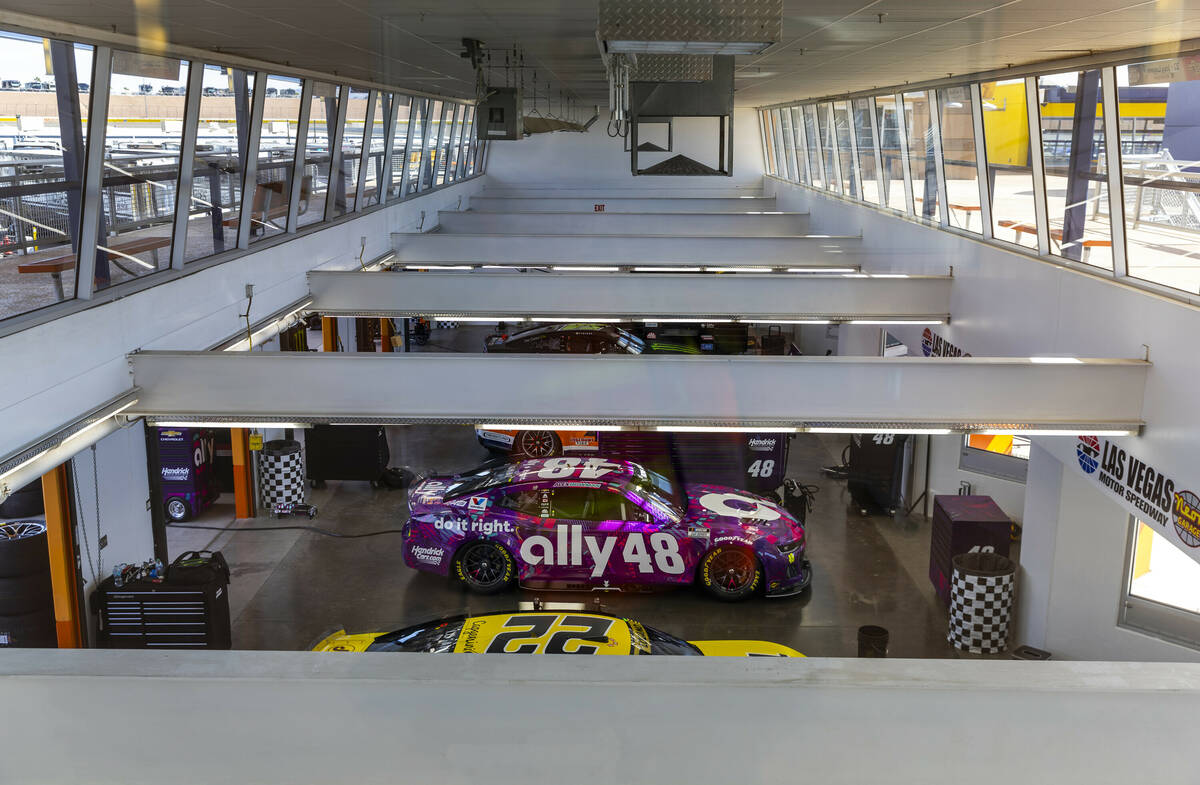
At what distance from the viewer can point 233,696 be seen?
220 cm

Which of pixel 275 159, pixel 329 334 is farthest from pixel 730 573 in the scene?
pixel 329 334

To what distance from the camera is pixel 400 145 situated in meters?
16.5

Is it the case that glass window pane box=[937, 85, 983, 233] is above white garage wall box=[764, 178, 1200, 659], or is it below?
above

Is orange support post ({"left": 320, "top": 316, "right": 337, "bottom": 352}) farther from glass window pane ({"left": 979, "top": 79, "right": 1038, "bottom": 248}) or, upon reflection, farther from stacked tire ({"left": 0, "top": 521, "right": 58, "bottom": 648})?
glass window pane ({"left": 979, "top": 79, "right": 1038, "bottom": 248})

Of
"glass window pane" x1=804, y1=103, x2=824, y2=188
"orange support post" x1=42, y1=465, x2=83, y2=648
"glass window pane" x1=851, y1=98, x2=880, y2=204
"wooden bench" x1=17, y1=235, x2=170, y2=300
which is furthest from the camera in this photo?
"glass window pane" x1=804, y1=103, x2=824, y2=188

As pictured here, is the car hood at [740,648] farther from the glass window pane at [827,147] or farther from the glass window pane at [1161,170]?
the glass window pane at [827,147]

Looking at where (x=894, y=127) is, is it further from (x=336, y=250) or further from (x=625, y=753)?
(x=625, y=753)

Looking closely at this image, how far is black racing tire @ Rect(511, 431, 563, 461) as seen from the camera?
1308 cm

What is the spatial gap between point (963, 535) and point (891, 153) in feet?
20.7

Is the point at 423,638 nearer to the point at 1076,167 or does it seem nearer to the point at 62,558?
the point at 62,558

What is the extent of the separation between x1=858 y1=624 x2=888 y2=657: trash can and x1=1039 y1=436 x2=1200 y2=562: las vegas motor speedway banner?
193 centimetres

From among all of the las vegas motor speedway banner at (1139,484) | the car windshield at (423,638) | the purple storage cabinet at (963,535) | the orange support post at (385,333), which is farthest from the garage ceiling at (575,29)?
the orange support post at (385,333)

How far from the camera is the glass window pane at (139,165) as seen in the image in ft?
22.9

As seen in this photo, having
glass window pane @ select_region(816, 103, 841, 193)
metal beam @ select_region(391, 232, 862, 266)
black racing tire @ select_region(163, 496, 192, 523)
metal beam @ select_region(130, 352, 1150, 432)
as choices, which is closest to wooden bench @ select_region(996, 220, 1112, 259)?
metal beam @ select_region(130, 352, 1150, 432)
